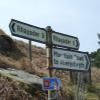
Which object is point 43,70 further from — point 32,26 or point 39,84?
point 32,26

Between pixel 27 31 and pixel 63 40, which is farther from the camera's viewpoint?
pixel 63 40

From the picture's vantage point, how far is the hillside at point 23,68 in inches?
496

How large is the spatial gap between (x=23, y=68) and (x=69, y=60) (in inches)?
261

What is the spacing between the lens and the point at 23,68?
1625cm

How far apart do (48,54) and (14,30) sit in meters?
1.22

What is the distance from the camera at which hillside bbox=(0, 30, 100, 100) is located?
12602 mm

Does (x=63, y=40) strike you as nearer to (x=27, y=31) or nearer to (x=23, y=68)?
(x=27, y=31)

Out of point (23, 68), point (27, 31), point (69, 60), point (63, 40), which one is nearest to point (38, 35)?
point (27, 31)

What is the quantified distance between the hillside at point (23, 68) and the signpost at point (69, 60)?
2944mm

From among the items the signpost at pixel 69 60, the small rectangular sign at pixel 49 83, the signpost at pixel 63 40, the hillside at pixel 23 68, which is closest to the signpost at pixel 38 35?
the signpost at pixel 63 40

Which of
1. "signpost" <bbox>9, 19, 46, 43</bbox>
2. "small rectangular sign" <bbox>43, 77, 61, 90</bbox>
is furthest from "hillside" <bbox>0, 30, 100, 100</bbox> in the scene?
"signpost" <bbox>9, 19, 46, 43</bbox>

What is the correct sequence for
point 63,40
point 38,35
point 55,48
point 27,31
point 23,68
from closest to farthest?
point 27,31 → point 38,35 → point 55,48 → point 63,40 → point 23,68

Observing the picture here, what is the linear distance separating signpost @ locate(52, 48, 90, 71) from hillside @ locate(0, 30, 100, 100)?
9.66ft

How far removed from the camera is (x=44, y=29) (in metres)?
9.63
